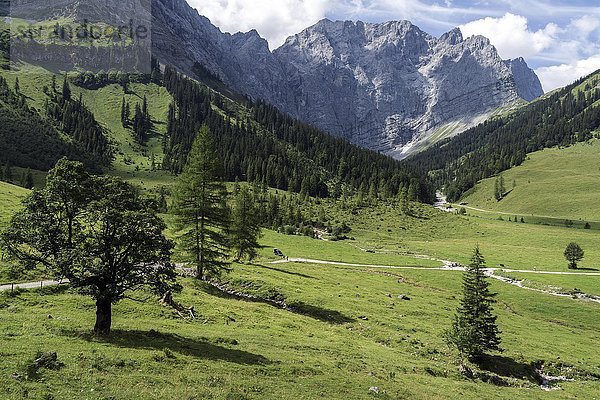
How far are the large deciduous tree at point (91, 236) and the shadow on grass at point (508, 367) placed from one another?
1193 inches

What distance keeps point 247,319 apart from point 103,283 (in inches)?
672

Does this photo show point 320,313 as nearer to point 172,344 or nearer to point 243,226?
point 172,344

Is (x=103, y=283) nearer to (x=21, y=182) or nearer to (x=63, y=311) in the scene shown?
(x=63, y=311)

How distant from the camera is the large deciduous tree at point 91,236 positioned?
2475cm

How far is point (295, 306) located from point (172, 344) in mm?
24901

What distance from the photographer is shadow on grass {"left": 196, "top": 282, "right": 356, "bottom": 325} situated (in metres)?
46.8

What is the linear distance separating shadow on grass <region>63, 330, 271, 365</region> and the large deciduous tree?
1226 millimetres

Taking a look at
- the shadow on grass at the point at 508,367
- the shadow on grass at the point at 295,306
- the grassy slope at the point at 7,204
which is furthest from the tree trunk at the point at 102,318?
the grassy slope at the point at 7,204

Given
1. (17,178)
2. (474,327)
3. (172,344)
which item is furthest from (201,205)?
(17,178)

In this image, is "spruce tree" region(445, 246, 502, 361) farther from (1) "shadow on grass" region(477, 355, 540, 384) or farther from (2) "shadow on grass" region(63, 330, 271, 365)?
(2) "shadow on grass" region(63, 330, 271, 365)

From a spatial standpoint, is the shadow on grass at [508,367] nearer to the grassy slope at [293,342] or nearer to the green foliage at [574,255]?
the grassy slope at [293,342]

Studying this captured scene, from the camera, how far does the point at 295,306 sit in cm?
5009

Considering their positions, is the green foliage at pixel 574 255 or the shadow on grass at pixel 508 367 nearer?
the shadow on grass at pixel 508 367

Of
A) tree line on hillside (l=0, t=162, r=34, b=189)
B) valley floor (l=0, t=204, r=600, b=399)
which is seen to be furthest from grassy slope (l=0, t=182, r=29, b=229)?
tree line on hillside (l=0, t=162, r=34, b=189)
